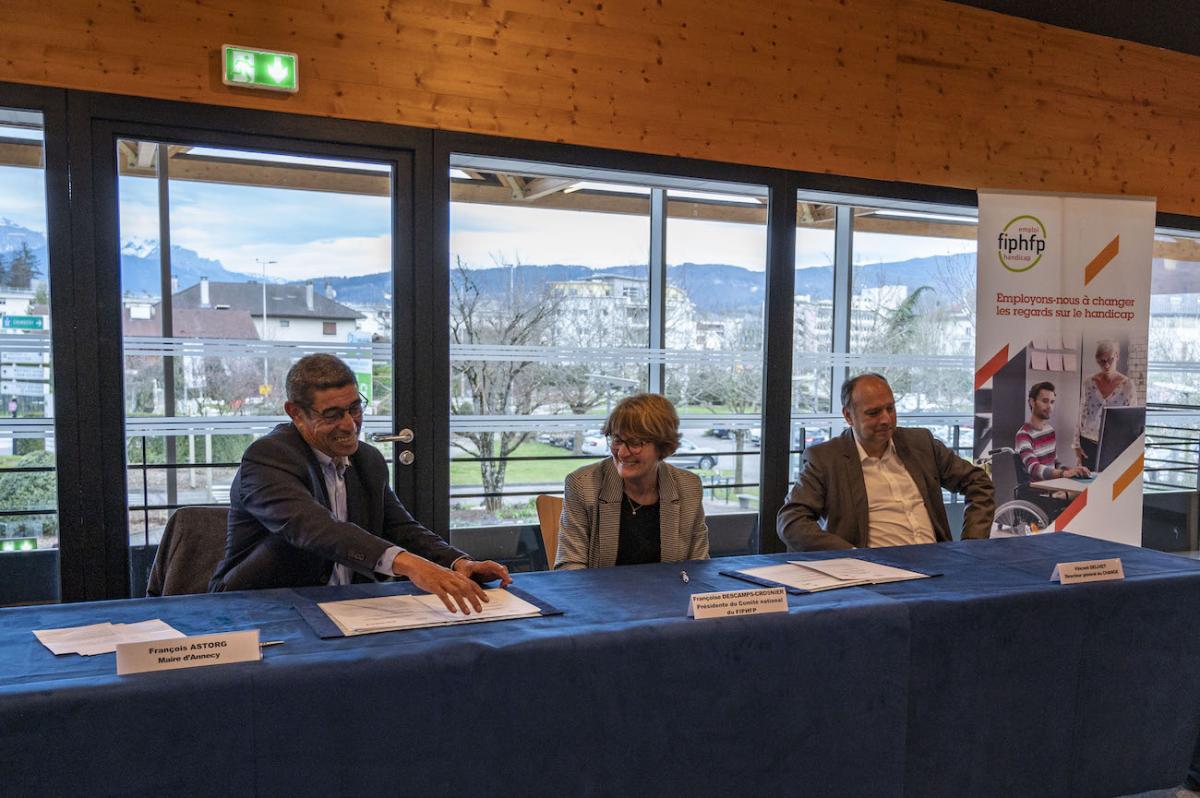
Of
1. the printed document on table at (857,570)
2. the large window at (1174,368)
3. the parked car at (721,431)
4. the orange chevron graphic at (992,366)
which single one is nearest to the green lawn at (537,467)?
the parked car at (721,431)

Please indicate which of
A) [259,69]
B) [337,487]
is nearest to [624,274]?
[259,69]

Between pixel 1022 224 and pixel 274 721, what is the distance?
402 centimetres

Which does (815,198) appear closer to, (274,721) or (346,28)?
(346,28)

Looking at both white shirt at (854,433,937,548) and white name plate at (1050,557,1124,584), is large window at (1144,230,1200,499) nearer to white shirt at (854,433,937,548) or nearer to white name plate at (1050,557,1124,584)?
white shirt at (854,433,937,548)

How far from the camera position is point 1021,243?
4.24 metres

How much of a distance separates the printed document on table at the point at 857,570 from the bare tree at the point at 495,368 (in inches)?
71.2

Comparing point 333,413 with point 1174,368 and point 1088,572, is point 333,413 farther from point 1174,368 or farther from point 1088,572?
point 1174,368

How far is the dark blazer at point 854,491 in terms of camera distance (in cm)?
289

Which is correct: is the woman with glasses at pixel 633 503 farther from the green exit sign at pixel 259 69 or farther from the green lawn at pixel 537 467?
the green exit sign at pixel 259 69

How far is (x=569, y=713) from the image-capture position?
1.57 metres

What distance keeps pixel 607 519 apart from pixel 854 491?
93cm

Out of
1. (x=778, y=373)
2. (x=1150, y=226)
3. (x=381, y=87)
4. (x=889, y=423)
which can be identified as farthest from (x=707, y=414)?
(x=1150, y=226)

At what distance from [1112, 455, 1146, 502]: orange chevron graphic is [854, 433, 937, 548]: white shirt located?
2.03 meters

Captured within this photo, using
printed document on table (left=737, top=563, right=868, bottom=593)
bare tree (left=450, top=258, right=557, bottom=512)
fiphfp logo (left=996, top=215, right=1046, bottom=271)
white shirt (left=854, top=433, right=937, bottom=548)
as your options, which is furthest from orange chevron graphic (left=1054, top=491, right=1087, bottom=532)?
printed document on table (left=737, top=563, right=868, bottom=593)
